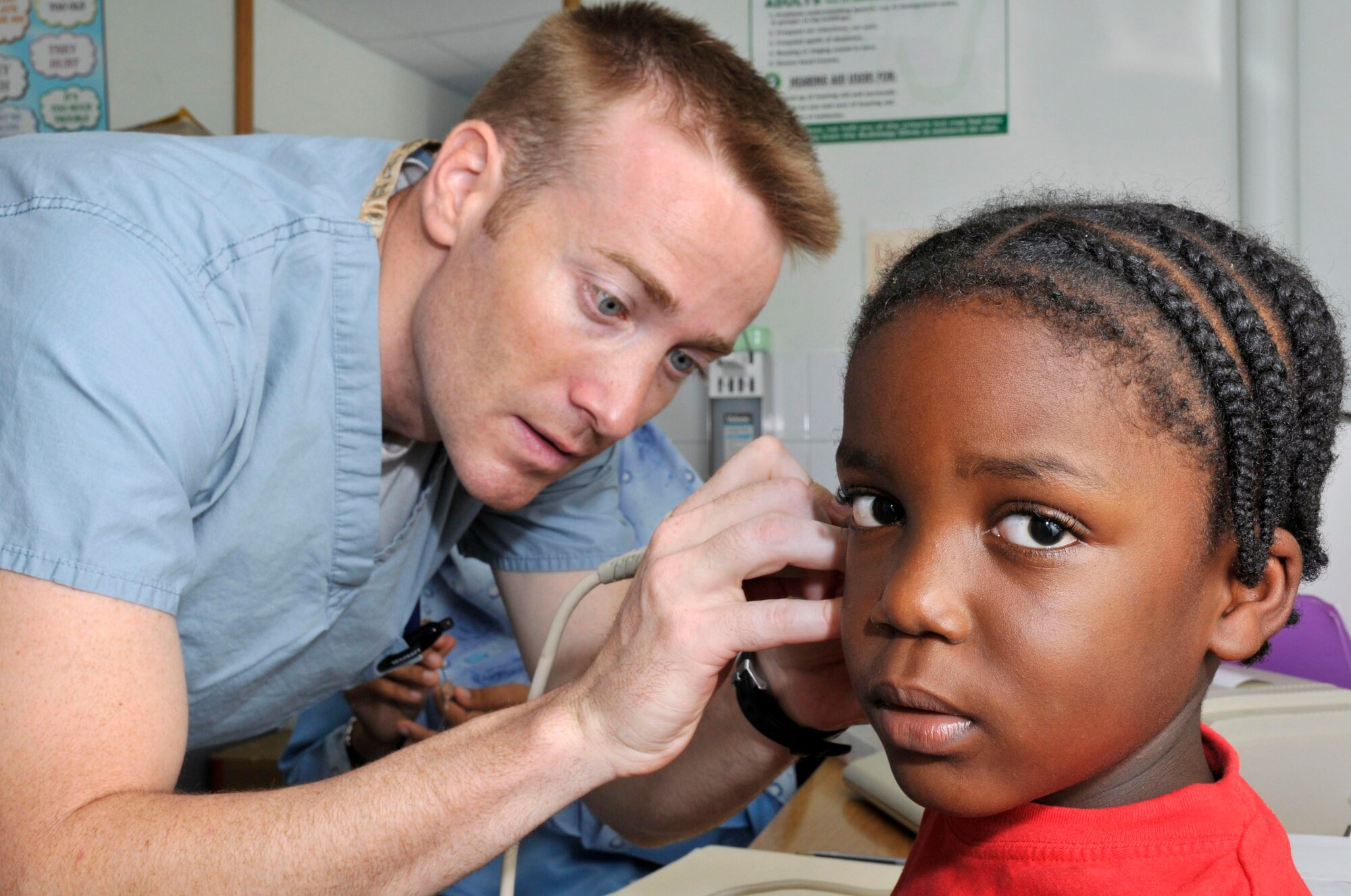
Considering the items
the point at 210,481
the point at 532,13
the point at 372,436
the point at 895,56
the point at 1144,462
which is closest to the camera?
the point at 1144,462

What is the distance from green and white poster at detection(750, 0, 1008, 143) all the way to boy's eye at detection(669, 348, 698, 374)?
1523mm

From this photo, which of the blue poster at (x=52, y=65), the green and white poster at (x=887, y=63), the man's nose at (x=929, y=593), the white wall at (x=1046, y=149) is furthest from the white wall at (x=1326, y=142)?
the blue poster at (x=52, y=65)

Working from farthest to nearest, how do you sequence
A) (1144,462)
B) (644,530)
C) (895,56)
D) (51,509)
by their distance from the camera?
(895,56) → (644,530) → (51,509) → (1144,462)

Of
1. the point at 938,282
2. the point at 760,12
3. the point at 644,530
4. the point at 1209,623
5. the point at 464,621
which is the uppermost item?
the point at 760,12

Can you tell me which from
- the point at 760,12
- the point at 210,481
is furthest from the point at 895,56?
the point at 210,481

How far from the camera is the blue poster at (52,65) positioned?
277 centimetres

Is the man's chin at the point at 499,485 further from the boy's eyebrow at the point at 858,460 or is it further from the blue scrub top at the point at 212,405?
the boy's eyebrow at the point at 858,460

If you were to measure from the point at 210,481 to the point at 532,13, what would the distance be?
2177mm

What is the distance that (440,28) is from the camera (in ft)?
9.49

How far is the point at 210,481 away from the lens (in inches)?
38.4

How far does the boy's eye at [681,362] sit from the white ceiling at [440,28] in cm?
184

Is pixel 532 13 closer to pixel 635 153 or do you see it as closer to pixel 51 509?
pixel 635 153

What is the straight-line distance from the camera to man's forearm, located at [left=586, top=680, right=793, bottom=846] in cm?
106

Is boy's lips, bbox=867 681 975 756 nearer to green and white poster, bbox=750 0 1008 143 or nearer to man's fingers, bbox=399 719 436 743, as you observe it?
man's fingers, bbox=399 719 436 743
